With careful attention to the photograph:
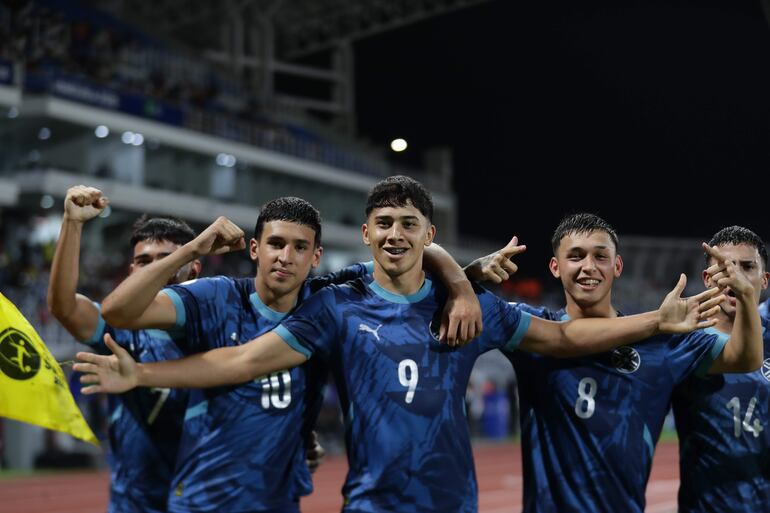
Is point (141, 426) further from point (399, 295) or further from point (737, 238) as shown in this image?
point (737, 238)

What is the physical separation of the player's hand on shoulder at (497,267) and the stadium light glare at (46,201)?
24804 mm

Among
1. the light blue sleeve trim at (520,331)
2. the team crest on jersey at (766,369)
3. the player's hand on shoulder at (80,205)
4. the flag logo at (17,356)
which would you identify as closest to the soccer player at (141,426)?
the flag logo at (17,356)

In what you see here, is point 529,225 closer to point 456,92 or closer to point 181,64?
point 456,92

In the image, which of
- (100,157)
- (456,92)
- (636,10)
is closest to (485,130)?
(456,92)

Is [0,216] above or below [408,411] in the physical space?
above

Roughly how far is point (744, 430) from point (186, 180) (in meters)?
30.5

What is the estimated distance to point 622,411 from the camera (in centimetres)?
436

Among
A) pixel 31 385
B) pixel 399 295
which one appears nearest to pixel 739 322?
pixel 399 295

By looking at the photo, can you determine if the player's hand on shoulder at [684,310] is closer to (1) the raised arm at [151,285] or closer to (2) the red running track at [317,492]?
(1) the raised arm at [151,285]

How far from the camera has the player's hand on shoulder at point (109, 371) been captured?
374cm

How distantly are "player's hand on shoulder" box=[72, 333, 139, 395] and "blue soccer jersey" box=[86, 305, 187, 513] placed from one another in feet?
2.31

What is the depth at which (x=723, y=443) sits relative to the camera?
4.66 m

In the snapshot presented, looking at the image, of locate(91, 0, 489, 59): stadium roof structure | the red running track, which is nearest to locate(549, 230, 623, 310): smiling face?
the red running track

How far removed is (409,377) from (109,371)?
109 centimetres
